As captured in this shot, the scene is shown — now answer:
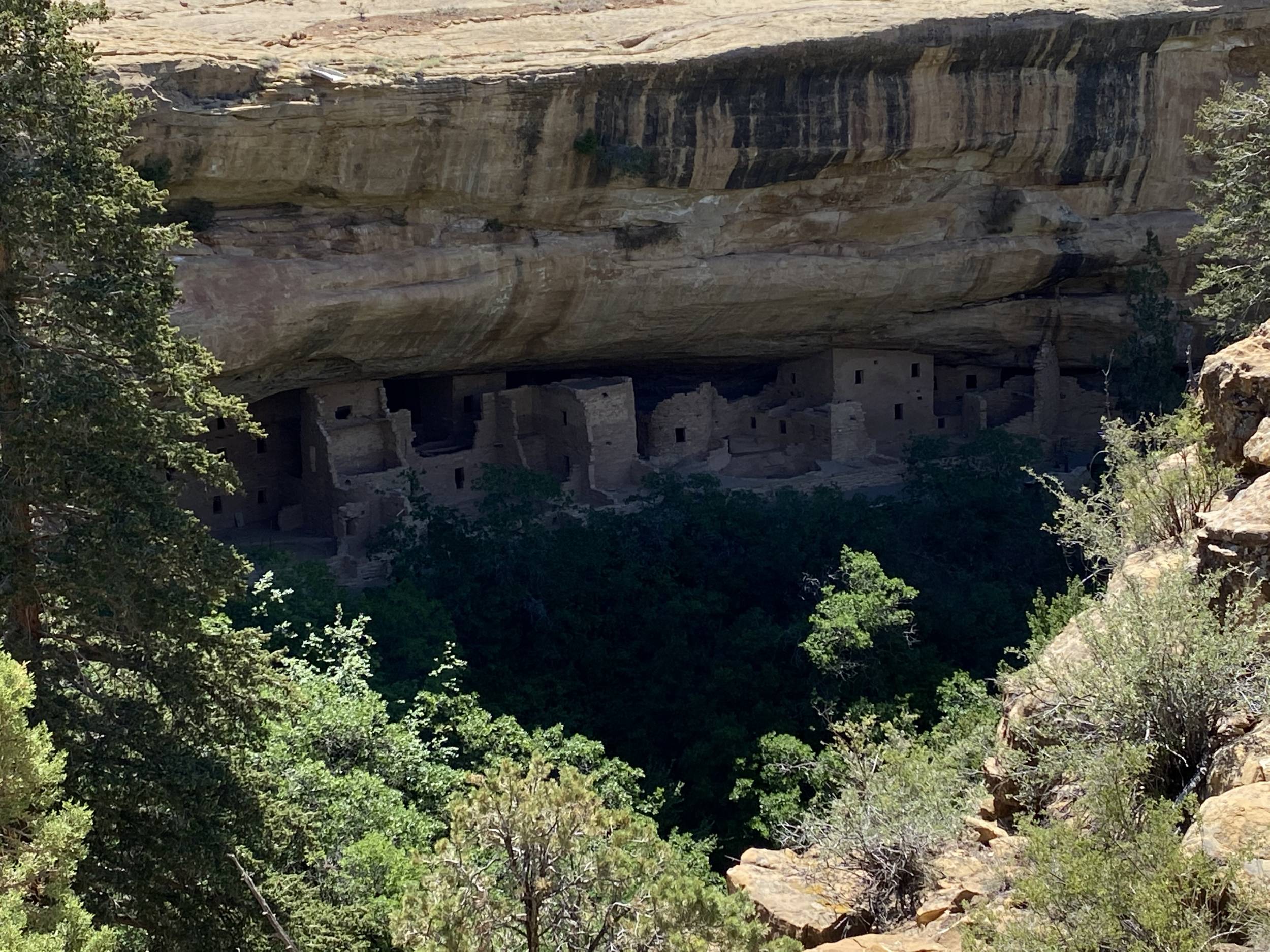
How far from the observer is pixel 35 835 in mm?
6672

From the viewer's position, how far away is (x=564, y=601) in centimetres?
1709

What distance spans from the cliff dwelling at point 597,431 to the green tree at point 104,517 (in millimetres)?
8902

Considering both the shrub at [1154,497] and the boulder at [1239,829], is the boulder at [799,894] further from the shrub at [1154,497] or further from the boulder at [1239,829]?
the shrub at [1154,497]

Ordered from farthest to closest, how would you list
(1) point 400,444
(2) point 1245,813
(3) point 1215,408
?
1. (1) point 400,444
2. (3) point 1215,408
3. (2) point 1245,813

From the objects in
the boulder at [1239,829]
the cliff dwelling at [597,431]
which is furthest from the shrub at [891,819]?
the cliff dwelling at [597,431]

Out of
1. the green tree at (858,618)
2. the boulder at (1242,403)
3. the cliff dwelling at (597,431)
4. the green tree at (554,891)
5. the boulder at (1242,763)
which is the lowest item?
the green tree at (858,618)

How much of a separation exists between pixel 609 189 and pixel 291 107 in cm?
372

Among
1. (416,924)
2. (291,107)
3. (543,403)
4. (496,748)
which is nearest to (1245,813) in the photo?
(416,924)

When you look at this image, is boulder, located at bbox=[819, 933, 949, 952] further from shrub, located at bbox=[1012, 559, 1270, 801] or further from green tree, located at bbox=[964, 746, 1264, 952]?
shrub, located at bbox=[1012, 559, 1270, 801]

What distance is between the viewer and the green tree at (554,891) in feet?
21.6

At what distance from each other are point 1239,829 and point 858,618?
32.1 feet

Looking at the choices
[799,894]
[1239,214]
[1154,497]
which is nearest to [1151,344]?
[1239,214]

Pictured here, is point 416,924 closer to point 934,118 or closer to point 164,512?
point 164,512

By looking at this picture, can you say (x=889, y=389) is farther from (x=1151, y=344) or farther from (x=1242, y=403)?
(x=1242, y=403)
